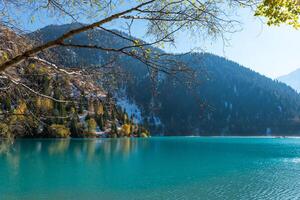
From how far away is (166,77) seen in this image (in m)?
3.62

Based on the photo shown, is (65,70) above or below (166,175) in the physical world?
above

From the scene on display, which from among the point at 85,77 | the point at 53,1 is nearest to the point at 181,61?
the point at 85,77

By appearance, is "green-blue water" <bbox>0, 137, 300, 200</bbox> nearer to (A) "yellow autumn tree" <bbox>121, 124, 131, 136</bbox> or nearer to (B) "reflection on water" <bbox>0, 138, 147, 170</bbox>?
(B) "reflection on water" <bbox>0, 138, 147, 170</bbox>

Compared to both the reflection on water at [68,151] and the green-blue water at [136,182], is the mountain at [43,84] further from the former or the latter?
the reflection on water at [68,151]

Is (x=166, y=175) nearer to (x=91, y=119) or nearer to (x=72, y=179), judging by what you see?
(x=72, y=179)

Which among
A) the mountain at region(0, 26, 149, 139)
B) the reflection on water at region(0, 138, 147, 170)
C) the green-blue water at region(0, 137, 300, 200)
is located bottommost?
the green-blue water at region(0, 137, 300, 200)

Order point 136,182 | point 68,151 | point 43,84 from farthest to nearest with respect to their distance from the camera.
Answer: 1. point 68,151
2. point 136,182
3. point 43,84

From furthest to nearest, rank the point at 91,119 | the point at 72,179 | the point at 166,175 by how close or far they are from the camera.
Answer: the point at 91,119
the point at 166,175
the point at 72,179

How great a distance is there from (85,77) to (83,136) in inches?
4270

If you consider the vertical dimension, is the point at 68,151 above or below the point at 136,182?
above

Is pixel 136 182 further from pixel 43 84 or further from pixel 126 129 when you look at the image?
pixel 126 129

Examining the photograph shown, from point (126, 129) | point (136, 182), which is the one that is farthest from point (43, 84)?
point (126, 129)

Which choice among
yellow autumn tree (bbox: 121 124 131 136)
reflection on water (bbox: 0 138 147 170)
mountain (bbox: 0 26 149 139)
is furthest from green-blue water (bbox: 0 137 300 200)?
yellow autumn tree (bbox: 121 124 131 136)

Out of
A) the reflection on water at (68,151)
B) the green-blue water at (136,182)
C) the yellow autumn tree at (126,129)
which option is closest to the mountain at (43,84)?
the green-blue water at (136,182)
